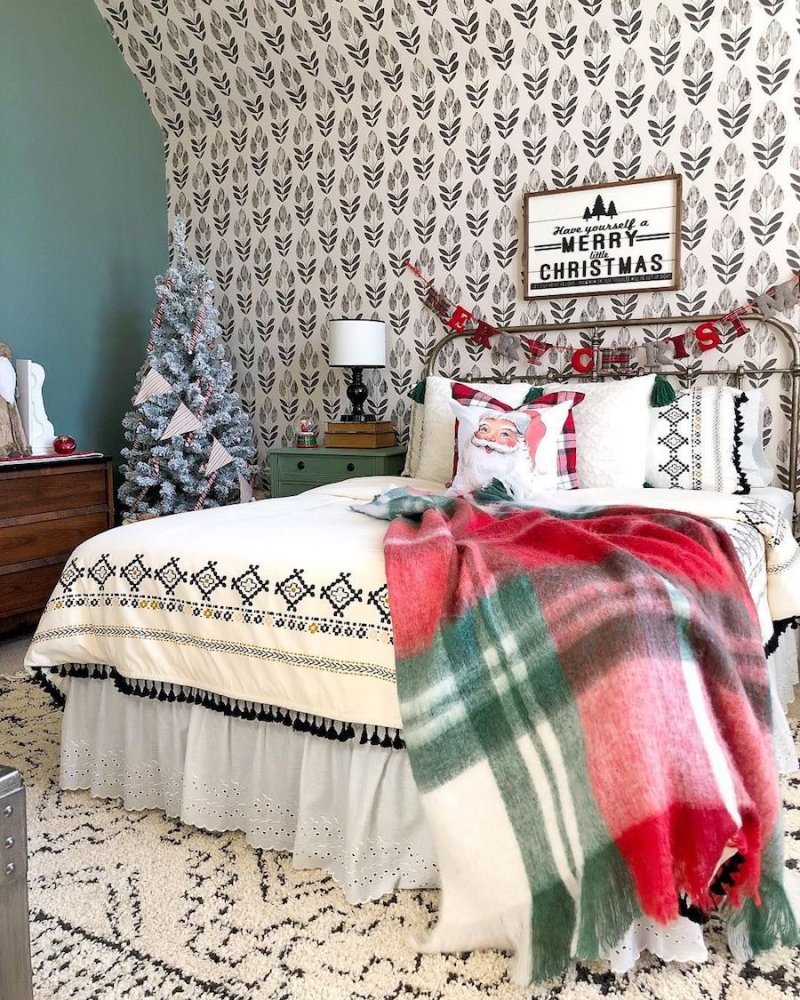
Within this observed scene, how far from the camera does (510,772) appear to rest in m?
1.54

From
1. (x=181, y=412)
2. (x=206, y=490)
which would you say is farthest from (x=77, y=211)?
(x=206, y=490)

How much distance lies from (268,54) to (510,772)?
385 centimetres

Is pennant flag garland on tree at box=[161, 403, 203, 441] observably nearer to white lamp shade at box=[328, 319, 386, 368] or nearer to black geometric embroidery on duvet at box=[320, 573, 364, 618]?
white lamp shade at box=[328, 319, 386, 368]

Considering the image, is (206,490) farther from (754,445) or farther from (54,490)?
(754,445)

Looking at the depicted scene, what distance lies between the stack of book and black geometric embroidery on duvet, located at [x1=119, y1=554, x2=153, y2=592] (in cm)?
203

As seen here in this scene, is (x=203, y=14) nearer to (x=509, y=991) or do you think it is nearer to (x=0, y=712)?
(x=0, y=712)

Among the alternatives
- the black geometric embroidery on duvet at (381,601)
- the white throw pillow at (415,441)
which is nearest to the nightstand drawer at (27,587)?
the white throw pillow at (415,441)

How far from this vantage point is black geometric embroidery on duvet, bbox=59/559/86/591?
213cm

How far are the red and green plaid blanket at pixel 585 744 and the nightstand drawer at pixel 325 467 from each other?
2.19 m

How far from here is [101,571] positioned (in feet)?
6.88

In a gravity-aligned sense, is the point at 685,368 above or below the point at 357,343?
below

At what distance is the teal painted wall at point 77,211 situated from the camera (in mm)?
3811

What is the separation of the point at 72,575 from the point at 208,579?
17.4 inches

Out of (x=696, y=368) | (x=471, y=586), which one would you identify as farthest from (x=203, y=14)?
(x=471, y=586)
